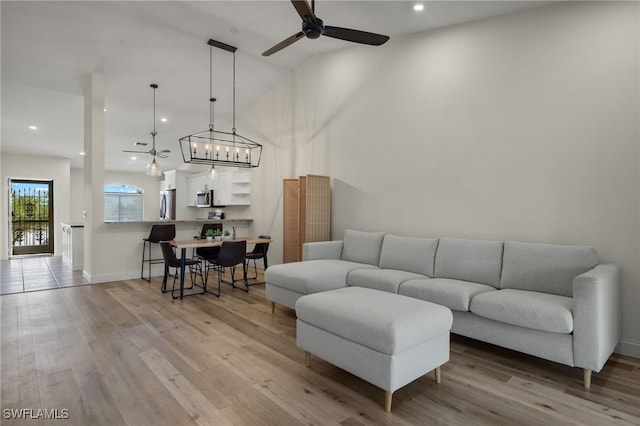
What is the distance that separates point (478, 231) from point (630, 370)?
1680mm

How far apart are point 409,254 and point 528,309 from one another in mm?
1549

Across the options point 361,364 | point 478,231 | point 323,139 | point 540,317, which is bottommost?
point 361,364

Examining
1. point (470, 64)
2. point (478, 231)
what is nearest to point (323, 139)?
point (470, 64)

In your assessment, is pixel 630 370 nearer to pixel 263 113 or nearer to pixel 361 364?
pixel 361 364

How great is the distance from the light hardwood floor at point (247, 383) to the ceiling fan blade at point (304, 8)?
2.71 meters

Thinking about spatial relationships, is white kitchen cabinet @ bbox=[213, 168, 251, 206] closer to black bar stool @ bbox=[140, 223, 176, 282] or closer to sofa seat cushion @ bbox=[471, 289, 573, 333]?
black bar stool @ bbox=[140, 223, 176, 282]

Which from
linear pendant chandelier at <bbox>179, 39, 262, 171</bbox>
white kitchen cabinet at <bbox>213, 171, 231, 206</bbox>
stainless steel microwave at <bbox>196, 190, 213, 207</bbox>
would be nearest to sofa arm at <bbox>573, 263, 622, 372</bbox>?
linear pendant chandelier at <bbox>179, 39, 262, 171</bbox>

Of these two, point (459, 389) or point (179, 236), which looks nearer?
point (459, 389)

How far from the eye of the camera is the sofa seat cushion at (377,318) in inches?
80.6

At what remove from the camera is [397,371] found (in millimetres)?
2035

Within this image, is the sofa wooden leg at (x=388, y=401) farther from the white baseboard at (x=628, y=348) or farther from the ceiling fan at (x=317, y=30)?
the ceiling fan at (x=317, y=30)

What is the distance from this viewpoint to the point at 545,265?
304cm

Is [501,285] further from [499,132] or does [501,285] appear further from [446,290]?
[499,132]

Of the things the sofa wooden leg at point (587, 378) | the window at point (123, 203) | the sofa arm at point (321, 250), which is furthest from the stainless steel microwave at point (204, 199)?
the sofa wooden leg at point (587, 378)
